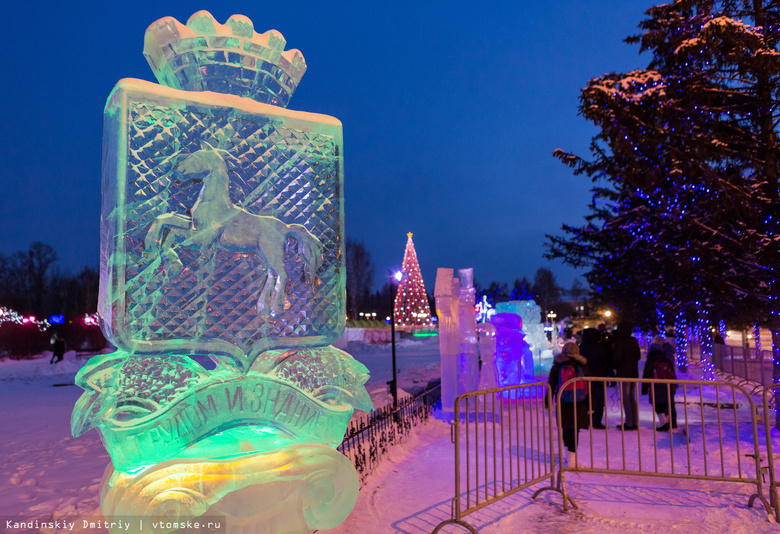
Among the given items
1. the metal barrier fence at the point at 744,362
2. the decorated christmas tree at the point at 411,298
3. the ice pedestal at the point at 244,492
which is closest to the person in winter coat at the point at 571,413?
the ice pedestal at the point at 244,492

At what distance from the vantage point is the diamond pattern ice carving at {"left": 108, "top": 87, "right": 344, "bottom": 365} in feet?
8.64

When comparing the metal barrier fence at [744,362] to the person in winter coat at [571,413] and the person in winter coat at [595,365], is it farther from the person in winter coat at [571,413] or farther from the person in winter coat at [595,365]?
the person in winter coat at [571,413]

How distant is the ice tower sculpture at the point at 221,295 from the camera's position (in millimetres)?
2557

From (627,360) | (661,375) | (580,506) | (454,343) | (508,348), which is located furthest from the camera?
(508,348)

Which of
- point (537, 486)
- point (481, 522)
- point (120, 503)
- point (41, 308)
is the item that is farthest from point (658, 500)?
point (41, 308)

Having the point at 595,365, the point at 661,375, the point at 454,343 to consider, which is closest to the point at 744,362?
the point at 661,375

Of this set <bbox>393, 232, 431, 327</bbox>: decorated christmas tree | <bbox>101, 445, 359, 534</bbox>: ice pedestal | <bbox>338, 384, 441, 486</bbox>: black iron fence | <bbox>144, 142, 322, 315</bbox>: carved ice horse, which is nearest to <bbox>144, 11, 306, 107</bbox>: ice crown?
<bbox>144, 142, 322, 315</bbox>: carved ice horse

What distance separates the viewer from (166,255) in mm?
2682

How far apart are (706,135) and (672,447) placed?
478 cm

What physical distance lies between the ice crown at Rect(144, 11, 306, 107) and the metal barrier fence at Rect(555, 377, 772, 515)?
3.96m

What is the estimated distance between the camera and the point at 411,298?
37719mm

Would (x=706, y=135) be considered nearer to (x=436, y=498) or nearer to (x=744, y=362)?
(x=436, y=498)

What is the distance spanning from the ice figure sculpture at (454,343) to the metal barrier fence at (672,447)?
2.15 m

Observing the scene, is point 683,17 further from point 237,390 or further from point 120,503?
point 120,503
